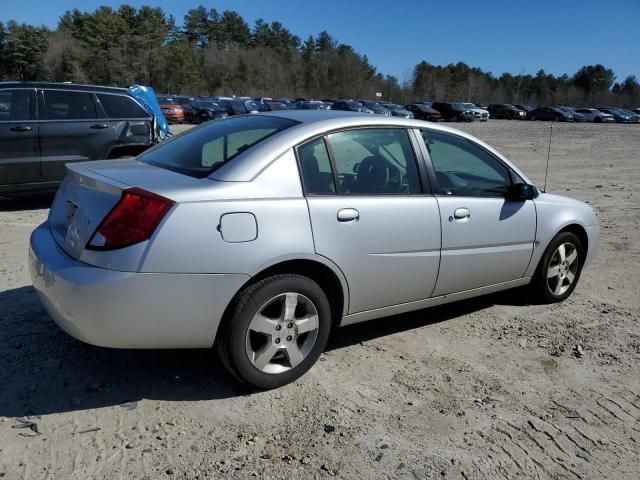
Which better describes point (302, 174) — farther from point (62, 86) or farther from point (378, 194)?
point (62, 86)

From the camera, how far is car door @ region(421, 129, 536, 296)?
13.0 feet

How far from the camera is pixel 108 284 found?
276 cm

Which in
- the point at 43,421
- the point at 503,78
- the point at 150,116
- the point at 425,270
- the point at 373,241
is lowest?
the point at 43,421

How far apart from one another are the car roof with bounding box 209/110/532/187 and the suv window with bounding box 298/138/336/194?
6 centimetres

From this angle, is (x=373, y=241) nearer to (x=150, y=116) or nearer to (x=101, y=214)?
(x=101, y=214)

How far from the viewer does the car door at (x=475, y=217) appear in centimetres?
396

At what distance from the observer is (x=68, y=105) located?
26.8ft

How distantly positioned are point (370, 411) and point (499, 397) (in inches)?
31.9

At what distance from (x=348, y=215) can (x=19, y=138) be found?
6157 mm

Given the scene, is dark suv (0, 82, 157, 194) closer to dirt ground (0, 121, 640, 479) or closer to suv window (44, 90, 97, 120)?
suv window (44, 90, 97, 120)

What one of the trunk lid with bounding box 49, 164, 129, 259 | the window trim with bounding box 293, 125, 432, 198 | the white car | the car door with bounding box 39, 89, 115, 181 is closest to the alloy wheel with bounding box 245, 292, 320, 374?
the window trim with bounding box 293, 125, 432, 198

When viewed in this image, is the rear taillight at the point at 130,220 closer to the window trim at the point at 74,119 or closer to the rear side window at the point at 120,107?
the window trim at the point at 74,119

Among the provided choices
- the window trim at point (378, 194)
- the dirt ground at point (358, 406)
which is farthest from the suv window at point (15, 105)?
the window trim at point (378, 194)

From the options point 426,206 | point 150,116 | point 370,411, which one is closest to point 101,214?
point 370,411
